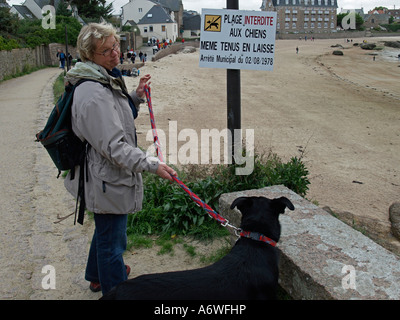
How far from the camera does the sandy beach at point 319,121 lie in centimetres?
789

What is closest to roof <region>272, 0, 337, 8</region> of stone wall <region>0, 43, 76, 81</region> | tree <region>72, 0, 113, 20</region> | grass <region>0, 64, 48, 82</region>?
tree <region>72, 0, 113, 20</region>

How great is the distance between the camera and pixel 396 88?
2359cm

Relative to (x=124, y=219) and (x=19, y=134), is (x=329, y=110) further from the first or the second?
(x=124, y=219)

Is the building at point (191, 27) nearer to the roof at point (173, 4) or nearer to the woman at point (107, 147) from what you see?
the roof at point (173, 4)

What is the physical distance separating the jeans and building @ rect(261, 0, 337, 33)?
338ft

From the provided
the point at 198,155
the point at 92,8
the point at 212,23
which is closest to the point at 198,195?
the point at 212,23

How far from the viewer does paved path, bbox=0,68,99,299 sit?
11.1ft

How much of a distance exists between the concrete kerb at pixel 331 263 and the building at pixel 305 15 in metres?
102

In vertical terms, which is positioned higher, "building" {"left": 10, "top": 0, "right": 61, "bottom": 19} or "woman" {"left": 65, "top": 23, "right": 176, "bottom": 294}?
"building" {"left": 10, "top": 0, "right": 61, "bottom": 19}

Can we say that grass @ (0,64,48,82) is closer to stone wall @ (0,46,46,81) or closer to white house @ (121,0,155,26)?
stone wall @ (0,46,46,81)

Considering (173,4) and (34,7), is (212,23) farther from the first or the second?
(173,4)

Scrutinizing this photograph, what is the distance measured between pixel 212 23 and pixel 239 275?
10.1 ft

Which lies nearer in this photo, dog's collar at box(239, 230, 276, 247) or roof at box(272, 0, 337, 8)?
dog's collar at box(239, 230, 276, 247)
